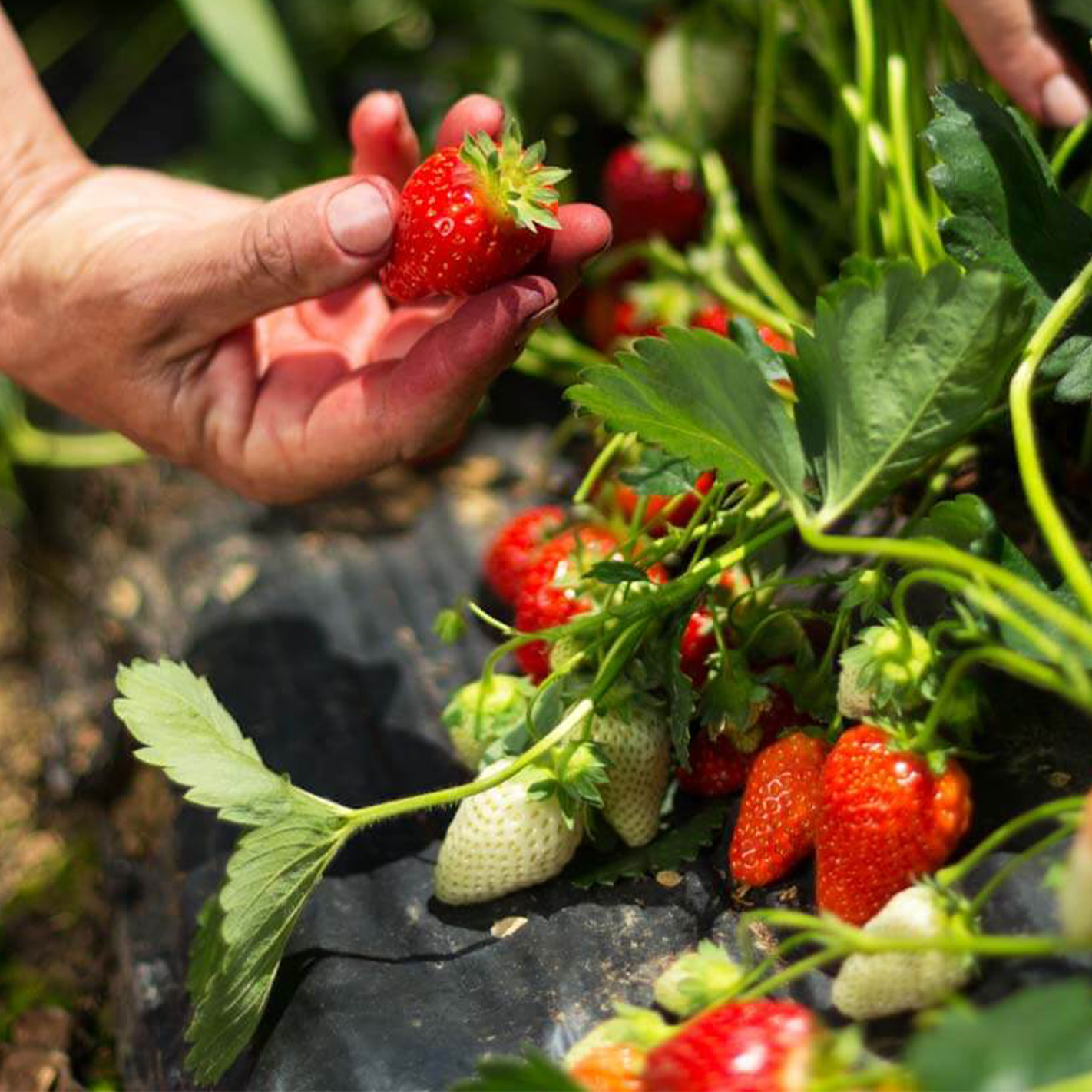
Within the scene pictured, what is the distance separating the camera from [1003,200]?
702 millimetres

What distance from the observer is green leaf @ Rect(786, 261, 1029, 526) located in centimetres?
59

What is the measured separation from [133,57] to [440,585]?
3.02 ft

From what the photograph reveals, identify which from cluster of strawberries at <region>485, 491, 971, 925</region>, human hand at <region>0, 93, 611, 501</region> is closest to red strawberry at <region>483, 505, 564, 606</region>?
cluster of strawberries at <region>485, 491, 971, 925</region>

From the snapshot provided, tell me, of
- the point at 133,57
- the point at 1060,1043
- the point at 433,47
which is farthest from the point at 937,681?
the point at 133,57

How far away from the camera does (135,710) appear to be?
0.69 meters

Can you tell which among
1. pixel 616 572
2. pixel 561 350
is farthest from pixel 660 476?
pixel 561 350

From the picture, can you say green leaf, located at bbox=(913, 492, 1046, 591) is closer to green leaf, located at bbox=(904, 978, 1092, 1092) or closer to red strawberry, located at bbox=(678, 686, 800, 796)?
red strawberry, located at bbox=(678, 686, 800, 796)

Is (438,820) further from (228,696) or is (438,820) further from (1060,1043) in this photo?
(1060,1043)

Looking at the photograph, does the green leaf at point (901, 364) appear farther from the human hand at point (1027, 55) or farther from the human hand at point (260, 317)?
the human hand at point (1027, 55)

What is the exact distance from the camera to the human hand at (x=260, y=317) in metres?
0.73

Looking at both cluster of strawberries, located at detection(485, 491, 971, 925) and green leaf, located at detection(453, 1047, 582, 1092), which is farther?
cluster of strawberries, located at detection(485, 491, 971, 925)

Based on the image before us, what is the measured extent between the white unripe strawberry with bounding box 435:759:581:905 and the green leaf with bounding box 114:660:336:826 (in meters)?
0.10

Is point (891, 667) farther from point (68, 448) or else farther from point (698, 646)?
point (68, 448)

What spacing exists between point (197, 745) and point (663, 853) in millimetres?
262
